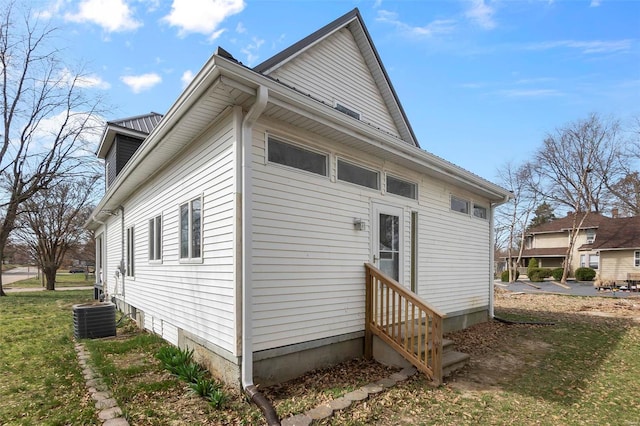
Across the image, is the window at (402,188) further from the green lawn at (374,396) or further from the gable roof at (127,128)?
the gable roof at (127,128)

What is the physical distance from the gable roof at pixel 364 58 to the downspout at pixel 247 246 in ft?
9.80

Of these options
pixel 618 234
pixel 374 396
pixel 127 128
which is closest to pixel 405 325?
pixel 374 396

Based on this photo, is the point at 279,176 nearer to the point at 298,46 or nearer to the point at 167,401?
the point at 167,401

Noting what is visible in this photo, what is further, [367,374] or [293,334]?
[367,374]

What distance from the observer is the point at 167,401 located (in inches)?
156

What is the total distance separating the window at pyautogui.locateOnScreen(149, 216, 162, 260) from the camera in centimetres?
691

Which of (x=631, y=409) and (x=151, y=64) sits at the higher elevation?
(x=151, y=64)

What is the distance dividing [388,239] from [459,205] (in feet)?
9.81

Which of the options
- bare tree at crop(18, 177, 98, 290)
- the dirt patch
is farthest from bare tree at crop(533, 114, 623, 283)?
bare tree at crop(18, 177, 98, 290)

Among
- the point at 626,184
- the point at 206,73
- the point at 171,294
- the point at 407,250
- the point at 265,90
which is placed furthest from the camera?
the point at 626,184

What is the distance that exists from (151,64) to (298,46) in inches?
125

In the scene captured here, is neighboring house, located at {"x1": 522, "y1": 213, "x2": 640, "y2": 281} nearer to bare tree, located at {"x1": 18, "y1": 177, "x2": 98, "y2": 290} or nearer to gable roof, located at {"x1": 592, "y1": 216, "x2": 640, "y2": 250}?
gable roof, located at {"x1": 592, "y1": 216, "x2": 640, "y2": 250}

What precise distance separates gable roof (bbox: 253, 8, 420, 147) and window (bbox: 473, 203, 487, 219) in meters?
2.53

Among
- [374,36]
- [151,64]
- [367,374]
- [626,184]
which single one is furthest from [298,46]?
[626,184]
